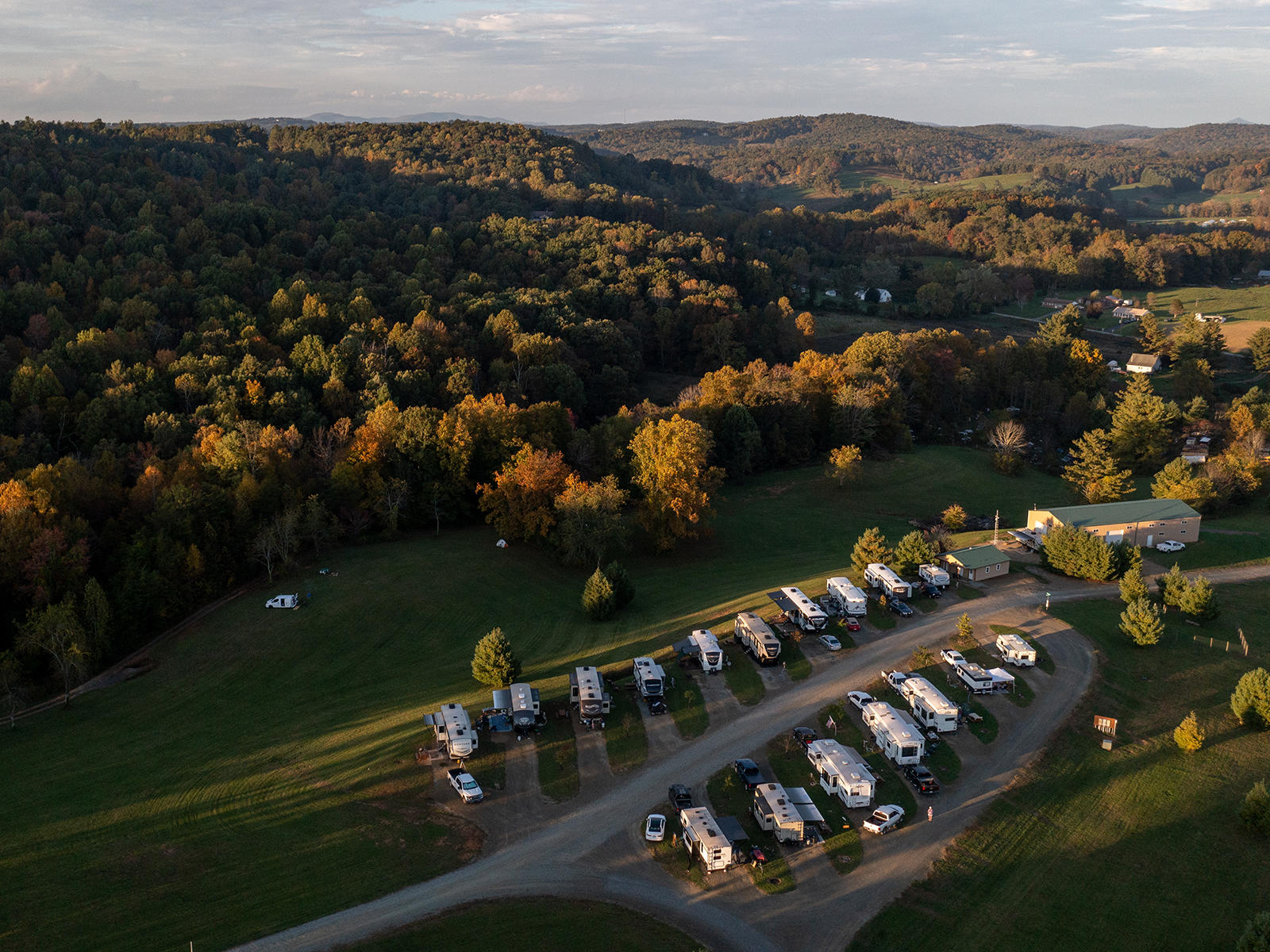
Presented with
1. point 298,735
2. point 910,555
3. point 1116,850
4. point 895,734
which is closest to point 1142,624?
point 910,555

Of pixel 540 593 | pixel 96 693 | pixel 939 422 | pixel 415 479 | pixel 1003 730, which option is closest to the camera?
pixel 1003 730

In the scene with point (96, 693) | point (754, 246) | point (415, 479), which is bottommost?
point (96, 693)

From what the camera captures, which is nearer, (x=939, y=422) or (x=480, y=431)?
(x=480, y=431)

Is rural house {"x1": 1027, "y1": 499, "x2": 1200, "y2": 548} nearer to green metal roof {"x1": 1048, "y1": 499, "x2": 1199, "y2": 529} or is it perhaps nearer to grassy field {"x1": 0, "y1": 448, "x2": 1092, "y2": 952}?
green metal roof {"x1": 1048, "y1": 499, "x2": 1199, "y2": 529}

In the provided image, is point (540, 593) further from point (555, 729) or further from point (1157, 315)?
point (1157, 315)

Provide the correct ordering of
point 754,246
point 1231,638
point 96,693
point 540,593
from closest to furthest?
1. point 96,693
2. point 1231,638
3. point 540,593
4. point 754,246

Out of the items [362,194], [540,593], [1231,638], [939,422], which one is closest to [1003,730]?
[1231,638]

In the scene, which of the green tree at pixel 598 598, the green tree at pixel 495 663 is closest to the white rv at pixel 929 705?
the green tree at pixel 598 598
